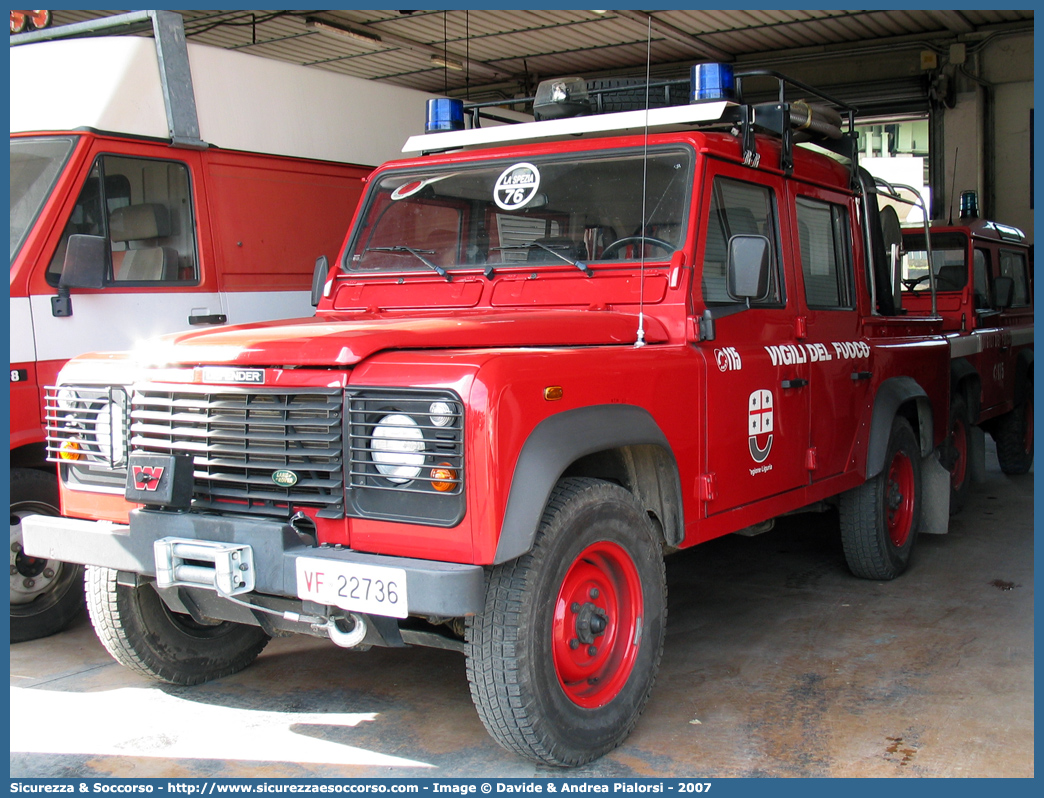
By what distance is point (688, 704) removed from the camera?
397 cm

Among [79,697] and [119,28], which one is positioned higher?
[119,28]

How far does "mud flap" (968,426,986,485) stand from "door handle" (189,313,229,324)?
18.8 ft

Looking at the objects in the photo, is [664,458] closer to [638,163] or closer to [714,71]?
[638,163]

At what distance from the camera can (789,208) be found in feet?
15.5

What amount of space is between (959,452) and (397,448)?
610cm

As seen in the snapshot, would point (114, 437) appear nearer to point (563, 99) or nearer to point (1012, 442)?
point (563, 99)

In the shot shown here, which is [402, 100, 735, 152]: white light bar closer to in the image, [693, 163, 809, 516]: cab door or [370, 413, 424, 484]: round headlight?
[693, 163, 809, 516]: cab door

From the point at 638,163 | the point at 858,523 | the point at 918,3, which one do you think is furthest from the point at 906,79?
the point at 638,163

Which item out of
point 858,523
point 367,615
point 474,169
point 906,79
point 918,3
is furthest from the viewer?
point 906,79

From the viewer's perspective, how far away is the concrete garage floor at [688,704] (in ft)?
11.4

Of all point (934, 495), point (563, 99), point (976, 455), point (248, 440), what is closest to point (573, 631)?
point (248, 440)

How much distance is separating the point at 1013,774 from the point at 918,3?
30.6 feet

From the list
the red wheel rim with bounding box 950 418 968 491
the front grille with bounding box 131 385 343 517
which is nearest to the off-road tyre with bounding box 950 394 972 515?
the red wheel rim with bounding box 950 418 968 491

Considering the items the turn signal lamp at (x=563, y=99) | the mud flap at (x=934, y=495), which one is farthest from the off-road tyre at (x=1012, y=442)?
the turn signal lamp at (x=563, y=99)
